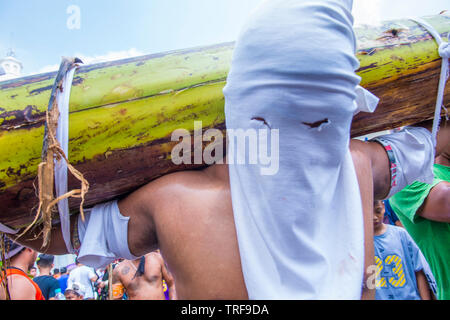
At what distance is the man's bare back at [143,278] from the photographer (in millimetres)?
3738

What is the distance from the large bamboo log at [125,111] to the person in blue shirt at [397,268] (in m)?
2.02

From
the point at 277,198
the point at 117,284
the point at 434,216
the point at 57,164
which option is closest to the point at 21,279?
the point at 117,284

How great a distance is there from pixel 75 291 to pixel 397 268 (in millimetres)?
5252

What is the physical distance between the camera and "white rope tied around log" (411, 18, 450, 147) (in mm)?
1271

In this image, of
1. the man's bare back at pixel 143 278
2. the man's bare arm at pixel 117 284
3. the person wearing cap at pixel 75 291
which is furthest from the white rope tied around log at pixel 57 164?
the person wearing cap at pixel 75 291

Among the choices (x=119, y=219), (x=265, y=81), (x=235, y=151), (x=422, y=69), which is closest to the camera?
(x=265, y=81)

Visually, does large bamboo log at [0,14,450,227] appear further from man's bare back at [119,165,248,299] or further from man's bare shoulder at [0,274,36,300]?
man's bare shoulder at [0,274,36,300]

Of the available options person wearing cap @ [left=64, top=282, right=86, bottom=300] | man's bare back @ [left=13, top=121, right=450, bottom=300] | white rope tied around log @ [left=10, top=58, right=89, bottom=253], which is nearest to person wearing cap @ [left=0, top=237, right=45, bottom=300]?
man's bare back @ [left=13, top=121, right=450, bottom=300]

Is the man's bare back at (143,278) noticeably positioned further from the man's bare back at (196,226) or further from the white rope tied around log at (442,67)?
the white rope tied around log at (442,67)

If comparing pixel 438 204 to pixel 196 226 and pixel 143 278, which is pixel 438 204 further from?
pixel 143 278

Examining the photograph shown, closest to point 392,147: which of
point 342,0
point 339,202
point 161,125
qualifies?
point 339,202
